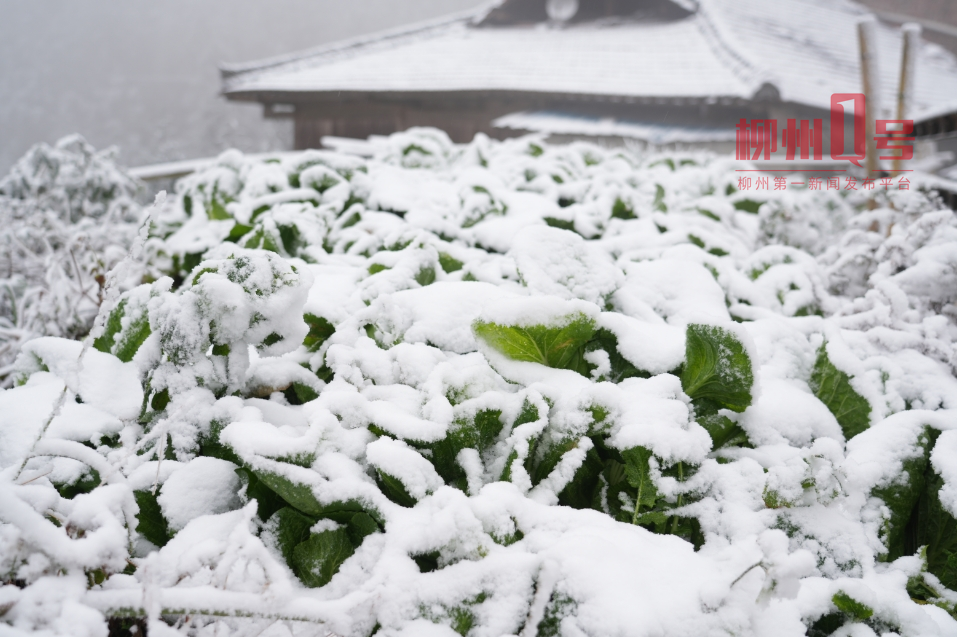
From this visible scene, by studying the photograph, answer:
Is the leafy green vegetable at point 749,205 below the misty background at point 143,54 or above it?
below

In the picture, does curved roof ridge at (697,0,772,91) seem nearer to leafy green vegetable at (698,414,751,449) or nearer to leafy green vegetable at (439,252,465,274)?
leafy green vegetable at (439,252,465,274)

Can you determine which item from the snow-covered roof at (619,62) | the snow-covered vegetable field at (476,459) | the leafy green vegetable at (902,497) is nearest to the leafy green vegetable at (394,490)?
the snow-covered vegetable field at (476,459)

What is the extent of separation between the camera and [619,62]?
7184mm

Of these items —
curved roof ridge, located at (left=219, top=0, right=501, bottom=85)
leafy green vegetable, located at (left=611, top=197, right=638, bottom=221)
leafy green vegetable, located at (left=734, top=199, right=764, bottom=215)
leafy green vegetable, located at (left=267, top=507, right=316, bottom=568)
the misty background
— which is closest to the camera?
leafy green vegetable, located at (left=267, top=507, right=316, bottom=568)

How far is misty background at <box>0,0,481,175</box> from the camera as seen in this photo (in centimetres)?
3331

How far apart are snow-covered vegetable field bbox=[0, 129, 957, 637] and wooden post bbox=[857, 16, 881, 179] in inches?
55.3

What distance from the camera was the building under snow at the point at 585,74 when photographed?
19.9 feet

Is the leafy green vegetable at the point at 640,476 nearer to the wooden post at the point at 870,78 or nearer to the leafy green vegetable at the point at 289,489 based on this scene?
the leafy green vegetable at the point at 289,489

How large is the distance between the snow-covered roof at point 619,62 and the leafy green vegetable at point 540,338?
18.3 ft

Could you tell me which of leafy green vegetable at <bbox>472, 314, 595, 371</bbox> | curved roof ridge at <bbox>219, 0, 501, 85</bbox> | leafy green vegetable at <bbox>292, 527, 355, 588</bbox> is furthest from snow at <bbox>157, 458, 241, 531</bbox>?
curved roof ridge at <bbox>219, 0, 501, 85</bbox>

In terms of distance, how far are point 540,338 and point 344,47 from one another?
Answer: 876 centimetres

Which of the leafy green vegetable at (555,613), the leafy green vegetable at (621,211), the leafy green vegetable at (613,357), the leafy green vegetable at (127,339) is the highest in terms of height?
the leafy green vegetable at (621,211)

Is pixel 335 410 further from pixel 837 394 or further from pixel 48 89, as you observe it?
pixel 48 89

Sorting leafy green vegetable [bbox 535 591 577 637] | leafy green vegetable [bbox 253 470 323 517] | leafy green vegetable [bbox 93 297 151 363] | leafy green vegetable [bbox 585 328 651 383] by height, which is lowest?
leafy green vegetable [bbox 535 591 577 637]
